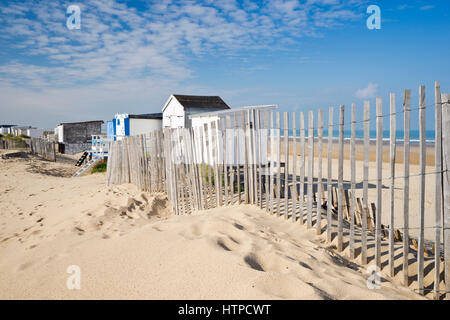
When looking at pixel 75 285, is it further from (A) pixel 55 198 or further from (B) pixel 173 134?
(A) pixel 55 198

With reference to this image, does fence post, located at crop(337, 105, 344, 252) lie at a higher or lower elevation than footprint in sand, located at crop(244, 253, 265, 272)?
higher

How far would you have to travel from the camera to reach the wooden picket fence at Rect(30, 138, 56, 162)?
25553mm

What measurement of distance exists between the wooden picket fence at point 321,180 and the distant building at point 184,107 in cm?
1159

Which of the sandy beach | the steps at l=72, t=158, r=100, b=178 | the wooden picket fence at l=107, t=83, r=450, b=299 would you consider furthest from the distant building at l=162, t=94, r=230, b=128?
the sandy beach

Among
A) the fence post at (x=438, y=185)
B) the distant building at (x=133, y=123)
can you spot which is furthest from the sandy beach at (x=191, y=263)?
the distant building at (x=133, y=123)

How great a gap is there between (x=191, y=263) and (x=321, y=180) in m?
2.38

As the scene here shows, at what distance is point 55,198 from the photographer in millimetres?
9375

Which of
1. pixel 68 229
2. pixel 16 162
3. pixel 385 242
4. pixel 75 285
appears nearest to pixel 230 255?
pixel 75 285

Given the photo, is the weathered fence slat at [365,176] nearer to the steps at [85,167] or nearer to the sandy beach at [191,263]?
the sandy beach at [191,263]

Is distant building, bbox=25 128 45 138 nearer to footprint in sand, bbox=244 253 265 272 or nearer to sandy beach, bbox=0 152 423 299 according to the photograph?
sandy beach, bbox=0 152 423 299

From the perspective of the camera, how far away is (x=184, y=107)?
21562 mm

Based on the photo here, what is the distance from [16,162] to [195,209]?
17.6 metres

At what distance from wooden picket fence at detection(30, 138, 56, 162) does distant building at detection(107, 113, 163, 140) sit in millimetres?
5322

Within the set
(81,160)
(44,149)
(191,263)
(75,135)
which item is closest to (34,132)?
(75,135)
